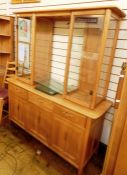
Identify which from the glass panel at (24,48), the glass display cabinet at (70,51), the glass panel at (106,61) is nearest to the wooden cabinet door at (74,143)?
the glass display cabinet at (70,51)

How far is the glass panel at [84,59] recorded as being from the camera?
6.57 ft

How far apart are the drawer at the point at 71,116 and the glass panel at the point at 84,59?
175 millimetres

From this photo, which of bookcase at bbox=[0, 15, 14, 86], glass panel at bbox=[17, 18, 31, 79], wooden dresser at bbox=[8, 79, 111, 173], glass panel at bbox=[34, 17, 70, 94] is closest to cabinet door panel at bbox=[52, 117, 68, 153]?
wooden dresser at bbox=[8, 79, 111, 173]

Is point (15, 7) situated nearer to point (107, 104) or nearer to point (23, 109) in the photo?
point (23, 109)

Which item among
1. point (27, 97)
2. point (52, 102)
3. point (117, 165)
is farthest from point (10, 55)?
point (117, 165)

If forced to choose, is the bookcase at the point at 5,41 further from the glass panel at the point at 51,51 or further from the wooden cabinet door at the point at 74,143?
the wooden cabinet door at the point at 74,143

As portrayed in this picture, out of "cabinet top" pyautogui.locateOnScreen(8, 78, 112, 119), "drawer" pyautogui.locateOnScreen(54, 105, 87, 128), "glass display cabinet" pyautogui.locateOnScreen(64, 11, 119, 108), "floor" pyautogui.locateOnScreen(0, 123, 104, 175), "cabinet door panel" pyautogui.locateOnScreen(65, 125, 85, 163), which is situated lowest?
"floor" pyautogui.locateOnScreen(0, 123, 104, 175)

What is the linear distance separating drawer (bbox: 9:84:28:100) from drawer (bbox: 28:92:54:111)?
12cm

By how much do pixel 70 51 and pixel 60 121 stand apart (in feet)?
2.99

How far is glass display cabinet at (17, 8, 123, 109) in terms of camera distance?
1.85 m

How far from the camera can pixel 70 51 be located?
2.04 meters

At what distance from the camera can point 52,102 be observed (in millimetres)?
2152

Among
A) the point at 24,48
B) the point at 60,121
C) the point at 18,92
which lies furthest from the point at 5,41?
the point at 60,121

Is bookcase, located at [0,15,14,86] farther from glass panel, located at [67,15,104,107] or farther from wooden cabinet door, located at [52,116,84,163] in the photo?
wooden cabinet door, located at [52,116,84,163]
